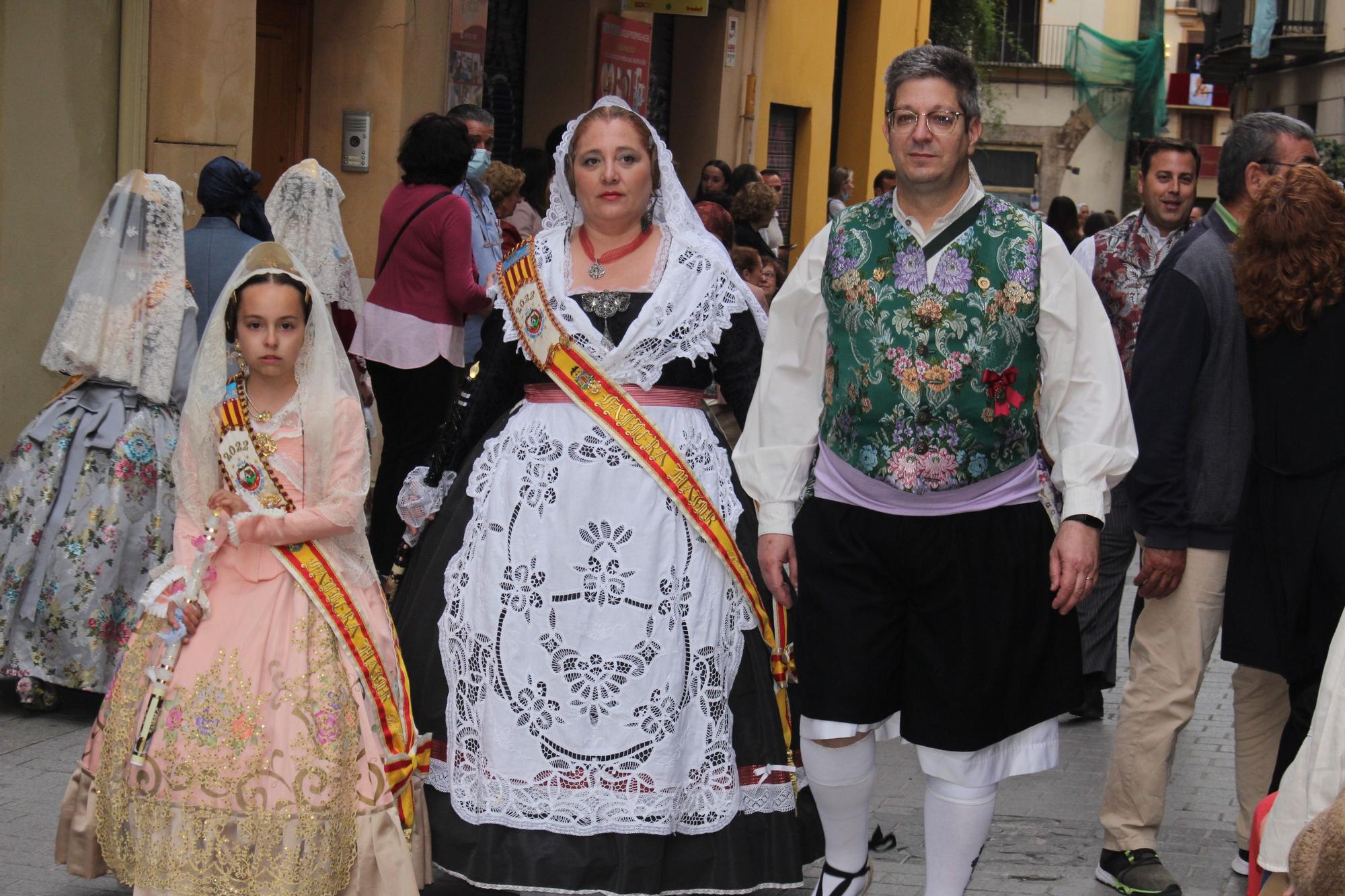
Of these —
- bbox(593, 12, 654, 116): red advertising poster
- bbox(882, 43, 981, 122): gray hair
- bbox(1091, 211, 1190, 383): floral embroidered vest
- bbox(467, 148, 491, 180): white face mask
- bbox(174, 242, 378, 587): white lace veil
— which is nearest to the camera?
bbox(882, 43, 981, 122): gray hair

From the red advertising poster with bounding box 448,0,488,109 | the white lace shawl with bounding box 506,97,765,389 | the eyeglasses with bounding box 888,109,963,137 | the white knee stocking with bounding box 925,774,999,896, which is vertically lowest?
the white knee stocking with bounding box 925,774,999,896

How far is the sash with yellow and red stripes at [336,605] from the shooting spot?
425 centimetres

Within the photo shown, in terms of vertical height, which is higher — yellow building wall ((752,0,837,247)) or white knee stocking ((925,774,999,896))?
yellow building wall ((752,0,837,247))

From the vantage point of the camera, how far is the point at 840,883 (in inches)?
167

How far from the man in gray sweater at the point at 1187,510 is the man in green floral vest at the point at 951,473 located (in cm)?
79

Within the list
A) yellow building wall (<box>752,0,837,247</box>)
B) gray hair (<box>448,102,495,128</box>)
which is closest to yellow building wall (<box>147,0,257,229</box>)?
gray hair (<box>448,102,495,128</box>)

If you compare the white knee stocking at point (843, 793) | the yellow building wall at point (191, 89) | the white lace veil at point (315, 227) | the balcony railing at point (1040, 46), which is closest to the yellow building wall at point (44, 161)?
the yellow building wall at point (191, 89)

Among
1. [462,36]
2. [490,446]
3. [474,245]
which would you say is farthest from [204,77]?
[490,446]

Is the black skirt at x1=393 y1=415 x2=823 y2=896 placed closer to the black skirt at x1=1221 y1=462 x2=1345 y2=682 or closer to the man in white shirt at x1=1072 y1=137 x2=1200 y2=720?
the black skirt at x1=1221 y1=462 x2=1345 y2=682

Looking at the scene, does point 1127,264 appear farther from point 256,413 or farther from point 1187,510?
point 256,413

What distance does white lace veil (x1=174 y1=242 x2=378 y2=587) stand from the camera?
4.43 metres

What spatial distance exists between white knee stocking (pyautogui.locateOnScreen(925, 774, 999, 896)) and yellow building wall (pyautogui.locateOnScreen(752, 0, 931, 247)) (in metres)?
16.1

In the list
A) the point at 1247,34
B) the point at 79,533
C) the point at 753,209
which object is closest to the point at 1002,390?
the point at 79,533

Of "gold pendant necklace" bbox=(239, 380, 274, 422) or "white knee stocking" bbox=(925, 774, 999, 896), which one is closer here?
"white knee stocking" bbox=(925, 774, 999, 896)
